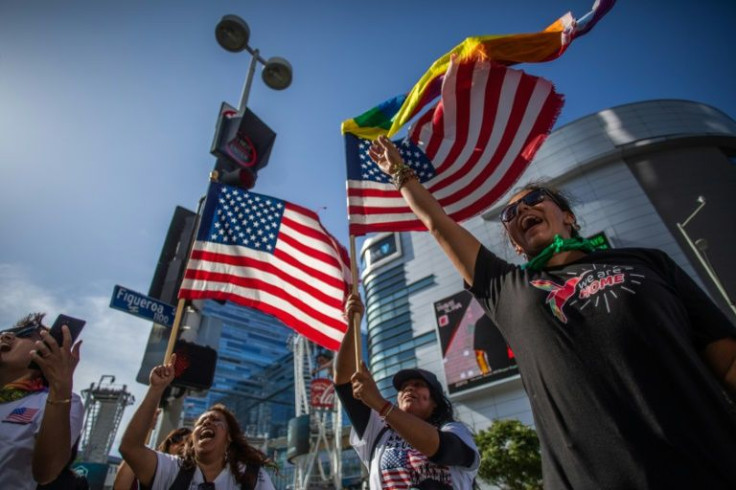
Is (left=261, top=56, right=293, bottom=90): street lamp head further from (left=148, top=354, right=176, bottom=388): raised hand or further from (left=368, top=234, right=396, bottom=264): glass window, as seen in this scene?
(left=368, top=234, right=396, bottom=264): glass window

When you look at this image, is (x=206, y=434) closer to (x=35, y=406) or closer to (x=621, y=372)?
(x=35, y=406)

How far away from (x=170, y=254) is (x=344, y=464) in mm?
62633

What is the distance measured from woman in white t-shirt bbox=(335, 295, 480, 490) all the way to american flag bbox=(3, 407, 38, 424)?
81.2 inches

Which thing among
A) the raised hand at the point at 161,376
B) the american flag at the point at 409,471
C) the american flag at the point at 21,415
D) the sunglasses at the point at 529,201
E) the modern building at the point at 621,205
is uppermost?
the modern building at the point at 621,205

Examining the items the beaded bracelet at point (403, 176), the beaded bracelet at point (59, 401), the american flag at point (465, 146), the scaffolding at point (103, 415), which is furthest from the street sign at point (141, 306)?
the scaffolding at point (103, 415)

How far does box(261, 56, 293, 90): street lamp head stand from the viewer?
8344 mm

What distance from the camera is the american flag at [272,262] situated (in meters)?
4.41

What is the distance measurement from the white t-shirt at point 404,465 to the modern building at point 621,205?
28.7 meters

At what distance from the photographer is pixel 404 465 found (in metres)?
2.57

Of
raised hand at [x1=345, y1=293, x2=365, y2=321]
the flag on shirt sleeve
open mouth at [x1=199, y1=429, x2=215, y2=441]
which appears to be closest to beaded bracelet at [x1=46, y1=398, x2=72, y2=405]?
open mouth at [x1=199, y1=429, x2=215, y2=441]

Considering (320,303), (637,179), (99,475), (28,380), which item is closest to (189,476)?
(28,380)

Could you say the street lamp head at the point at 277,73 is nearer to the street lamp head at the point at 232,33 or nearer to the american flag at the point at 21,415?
the street lamp head at the point at 232,33

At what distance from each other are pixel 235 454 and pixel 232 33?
765cm

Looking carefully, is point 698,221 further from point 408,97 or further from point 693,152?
point 408,97
